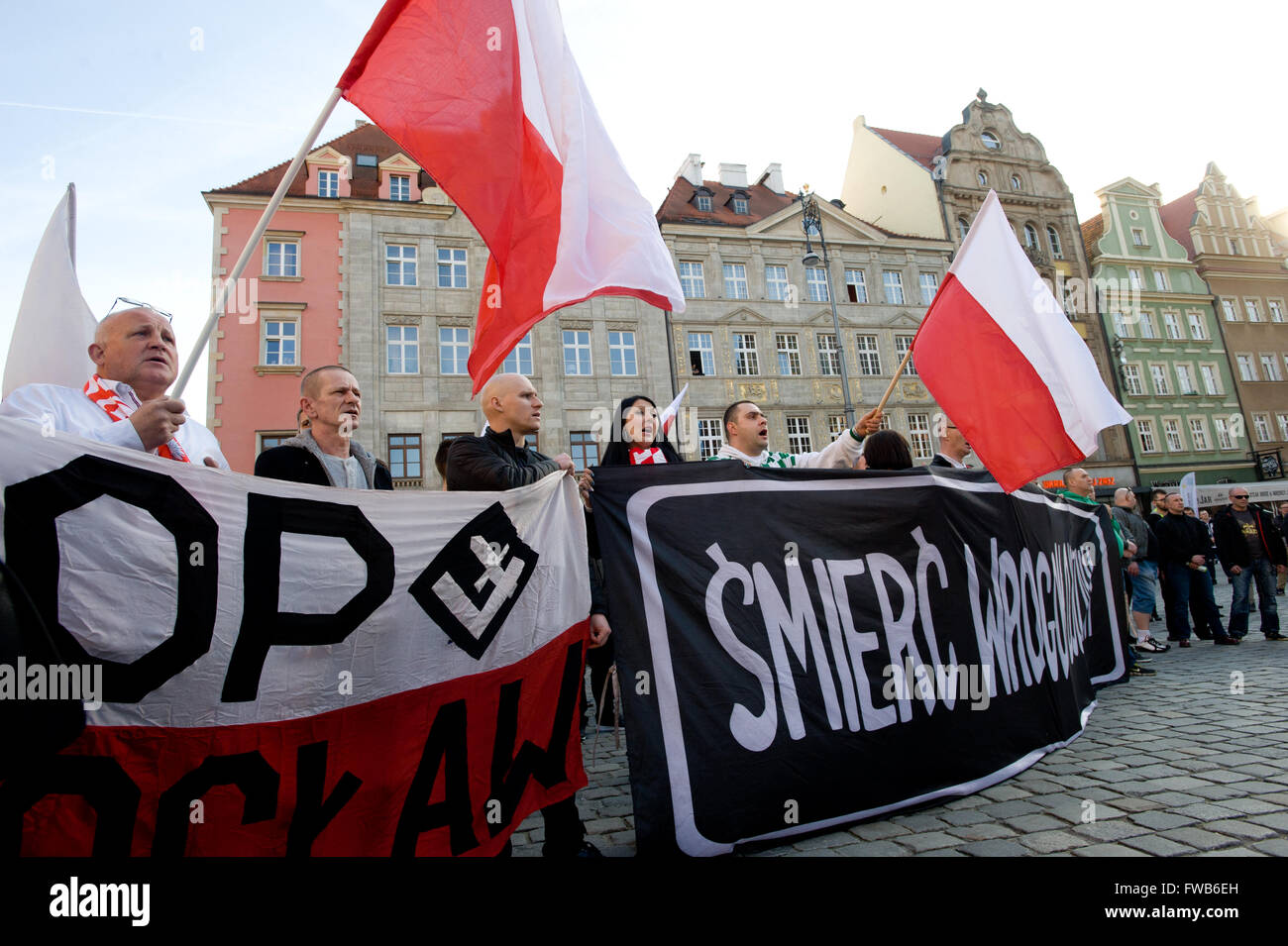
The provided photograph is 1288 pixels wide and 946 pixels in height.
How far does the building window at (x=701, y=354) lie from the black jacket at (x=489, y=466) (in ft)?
78.3

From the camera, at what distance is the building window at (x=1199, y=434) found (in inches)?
1342

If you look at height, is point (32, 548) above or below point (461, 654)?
above

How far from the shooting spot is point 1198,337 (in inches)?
1428

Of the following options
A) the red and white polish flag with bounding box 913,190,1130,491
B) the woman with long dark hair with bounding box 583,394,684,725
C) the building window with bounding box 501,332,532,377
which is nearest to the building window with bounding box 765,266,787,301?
the building window with bounding box 501,332,532,377

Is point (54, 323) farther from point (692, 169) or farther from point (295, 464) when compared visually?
point (692, 169)

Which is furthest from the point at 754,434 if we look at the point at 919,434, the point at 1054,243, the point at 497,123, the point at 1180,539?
the point at 1054,243

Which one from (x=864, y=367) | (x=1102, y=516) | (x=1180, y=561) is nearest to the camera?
(x=1102, y=516)

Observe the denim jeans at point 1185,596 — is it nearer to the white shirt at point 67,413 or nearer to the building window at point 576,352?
the white shirt at point 67,413

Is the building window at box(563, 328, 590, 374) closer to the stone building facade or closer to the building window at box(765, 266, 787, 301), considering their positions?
the building window at box(765, 266, 787, 301)

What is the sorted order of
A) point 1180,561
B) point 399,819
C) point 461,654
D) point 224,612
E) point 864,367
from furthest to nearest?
point 864,367 → point 1180,561 → point 461,654 → point 399,819 → point 224,612

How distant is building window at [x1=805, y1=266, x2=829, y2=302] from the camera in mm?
29969
